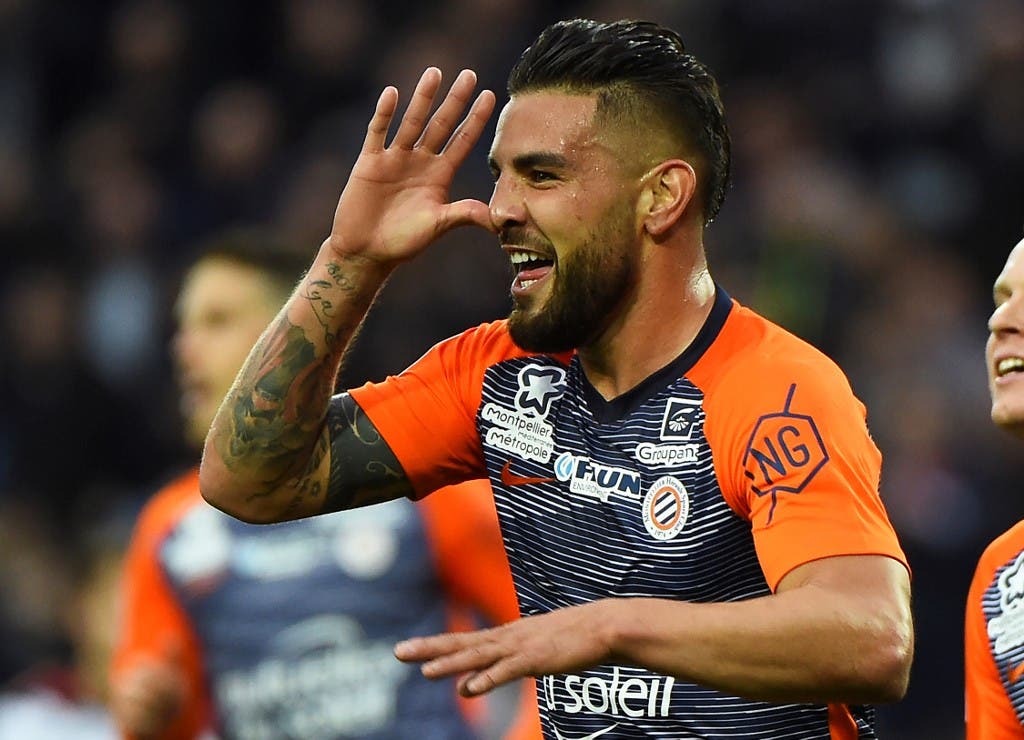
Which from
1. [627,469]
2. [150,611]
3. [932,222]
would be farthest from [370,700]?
[932,222]

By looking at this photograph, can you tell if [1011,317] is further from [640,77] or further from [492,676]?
[492,676]

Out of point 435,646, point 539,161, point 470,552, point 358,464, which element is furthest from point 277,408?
point 470,552

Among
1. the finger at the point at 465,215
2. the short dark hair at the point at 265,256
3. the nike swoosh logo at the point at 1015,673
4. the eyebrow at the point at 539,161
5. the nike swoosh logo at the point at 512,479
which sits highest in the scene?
the eyebrow at the point at 539,161

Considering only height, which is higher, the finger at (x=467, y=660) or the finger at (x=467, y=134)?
the finger at (x=467, y=134)

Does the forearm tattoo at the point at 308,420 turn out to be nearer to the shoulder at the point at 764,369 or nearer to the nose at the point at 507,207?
the nose at the point at 507,207

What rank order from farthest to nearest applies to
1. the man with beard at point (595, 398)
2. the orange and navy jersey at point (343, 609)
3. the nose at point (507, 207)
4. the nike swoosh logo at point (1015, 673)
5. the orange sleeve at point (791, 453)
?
the orange and navy jersey at point (343, 609)
the nike swoosh logo at point (1015, 673)
the nose at point (507, 207)
the man with beard at point (595, 398)
the orange sleeve at point (791, 453)

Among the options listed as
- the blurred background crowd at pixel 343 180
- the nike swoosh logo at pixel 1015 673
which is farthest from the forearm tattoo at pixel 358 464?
the blurred background crowd at pixel 343 180

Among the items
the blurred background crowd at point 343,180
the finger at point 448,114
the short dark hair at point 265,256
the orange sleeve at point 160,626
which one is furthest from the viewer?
the blurred background crowd at point 343,180

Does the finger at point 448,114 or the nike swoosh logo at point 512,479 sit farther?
the finger at point 448,114

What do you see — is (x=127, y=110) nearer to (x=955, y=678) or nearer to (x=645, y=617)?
(x=955, y=678)

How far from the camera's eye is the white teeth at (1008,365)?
342 cm

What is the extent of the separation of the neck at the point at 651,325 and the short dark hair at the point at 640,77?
17 centimetres

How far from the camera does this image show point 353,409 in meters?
3.58

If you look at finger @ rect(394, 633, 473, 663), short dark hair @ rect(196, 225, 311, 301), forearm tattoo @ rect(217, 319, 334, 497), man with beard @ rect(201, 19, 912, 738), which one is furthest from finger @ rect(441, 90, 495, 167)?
short dark hair @ rect(196, 225, 311, 301)
